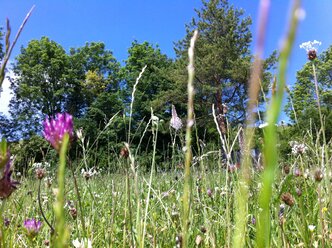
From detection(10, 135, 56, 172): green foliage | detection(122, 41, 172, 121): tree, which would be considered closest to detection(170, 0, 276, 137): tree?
detection(122, 41, 172, 121): tree

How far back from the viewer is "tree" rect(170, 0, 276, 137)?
2405cm

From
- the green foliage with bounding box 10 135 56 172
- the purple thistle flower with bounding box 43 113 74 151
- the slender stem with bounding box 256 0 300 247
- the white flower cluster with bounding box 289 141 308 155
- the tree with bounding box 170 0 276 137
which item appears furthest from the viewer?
the tree with bounding box 170 0 276 137

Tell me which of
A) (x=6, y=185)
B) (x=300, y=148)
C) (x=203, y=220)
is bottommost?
(x=203, y=220)

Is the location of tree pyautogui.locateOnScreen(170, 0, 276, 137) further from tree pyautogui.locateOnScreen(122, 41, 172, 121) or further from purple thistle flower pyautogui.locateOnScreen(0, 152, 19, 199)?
purple thistle flower pyautogui.locateOnScreen(0, 152, 19, 199)

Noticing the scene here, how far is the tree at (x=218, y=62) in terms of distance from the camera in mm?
24047

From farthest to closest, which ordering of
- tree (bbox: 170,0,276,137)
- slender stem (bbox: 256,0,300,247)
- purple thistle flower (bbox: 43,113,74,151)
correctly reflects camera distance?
tree (bbox: 170,0,276,137) → purple thistle flower (bbox: 43,113,74,151) → slender stem (bbox: 256,0,300,247)

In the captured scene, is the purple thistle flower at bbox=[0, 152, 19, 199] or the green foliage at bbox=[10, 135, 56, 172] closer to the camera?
the purple thistle flower at bbox=[0, 152, 19, 199]

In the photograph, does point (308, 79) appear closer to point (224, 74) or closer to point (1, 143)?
point (224, 74)

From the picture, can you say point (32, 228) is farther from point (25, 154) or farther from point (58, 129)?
point (25, 154)

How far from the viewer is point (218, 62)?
2408cm

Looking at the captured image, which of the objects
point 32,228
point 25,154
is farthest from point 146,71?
point 32,228

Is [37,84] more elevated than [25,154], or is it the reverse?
[37,84]

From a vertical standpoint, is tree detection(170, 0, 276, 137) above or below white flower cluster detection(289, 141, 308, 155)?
above

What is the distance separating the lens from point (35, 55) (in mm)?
28469
